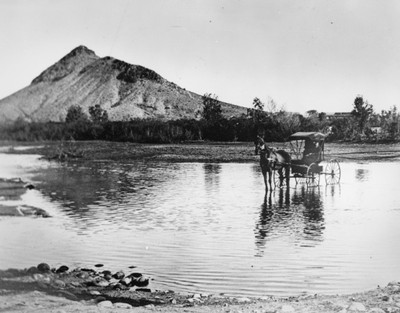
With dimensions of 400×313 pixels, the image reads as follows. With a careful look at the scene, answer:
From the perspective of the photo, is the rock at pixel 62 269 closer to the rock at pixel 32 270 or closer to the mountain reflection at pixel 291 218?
the rock at pixel 32 270

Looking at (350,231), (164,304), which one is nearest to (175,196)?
(350,231)

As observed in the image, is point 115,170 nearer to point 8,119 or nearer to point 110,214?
point 110,214

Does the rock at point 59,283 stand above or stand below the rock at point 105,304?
above

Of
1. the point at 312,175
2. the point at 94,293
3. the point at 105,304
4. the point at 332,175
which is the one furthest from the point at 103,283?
the point at 332,175

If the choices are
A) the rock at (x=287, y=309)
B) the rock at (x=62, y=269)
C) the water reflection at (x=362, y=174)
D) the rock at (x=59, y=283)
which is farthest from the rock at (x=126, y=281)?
the water reflection at (x=362, y=174)

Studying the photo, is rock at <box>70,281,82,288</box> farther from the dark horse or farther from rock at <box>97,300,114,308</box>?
the dark horse

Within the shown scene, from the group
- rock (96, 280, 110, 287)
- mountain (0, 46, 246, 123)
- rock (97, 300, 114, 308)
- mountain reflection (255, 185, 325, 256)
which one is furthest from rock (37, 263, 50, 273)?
mountain reflection (255, 185, 325, 256)
